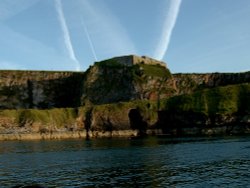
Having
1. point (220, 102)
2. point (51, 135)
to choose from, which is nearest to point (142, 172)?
point (220, 102)

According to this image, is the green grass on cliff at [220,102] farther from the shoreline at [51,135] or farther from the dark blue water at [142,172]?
the dark blue water at [142,172]

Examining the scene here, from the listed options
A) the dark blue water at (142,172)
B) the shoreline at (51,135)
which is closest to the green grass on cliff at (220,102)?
the shoreline at (51,135)

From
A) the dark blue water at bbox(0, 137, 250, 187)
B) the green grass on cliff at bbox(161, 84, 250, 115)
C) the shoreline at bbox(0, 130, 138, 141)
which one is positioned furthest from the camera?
the shoreline at bbox(0, 130, 138, 141)

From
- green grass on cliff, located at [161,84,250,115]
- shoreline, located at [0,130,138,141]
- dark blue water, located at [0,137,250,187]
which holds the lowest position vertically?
dark blue water, located at [0,137,250,187]

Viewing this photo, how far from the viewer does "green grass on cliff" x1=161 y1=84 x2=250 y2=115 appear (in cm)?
18262

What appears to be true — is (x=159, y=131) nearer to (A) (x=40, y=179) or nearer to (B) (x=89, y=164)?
(B) (x=89, y=164)

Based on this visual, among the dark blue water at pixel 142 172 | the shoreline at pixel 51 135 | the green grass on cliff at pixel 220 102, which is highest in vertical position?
the green grass on cliff at pixel 220 102

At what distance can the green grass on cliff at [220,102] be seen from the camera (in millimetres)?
182625

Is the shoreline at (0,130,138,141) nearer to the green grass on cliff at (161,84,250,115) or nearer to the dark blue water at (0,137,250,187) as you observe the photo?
the green grass on cliff at (161,84,250,115)

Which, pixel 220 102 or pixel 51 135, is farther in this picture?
pixel 51 135

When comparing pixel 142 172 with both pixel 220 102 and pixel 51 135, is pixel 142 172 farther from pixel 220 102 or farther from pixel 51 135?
pixel 51 135

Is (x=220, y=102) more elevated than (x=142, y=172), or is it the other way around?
(x=220, y=102)

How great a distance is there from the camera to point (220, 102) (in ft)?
621

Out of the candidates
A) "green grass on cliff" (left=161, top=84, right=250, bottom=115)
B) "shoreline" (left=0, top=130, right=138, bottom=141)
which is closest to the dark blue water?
"green grass on cliff" (left=161, top=84, right=250, bottom=115)
